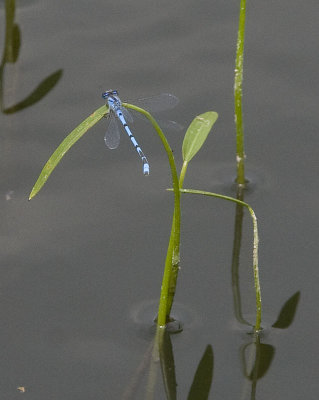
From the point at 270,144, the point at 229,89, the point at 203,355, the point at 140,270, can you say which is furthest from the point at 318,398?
the point at 229,89

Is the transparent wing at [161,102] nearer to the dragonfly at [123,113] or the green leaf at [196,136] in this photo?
the dragonfly at [123,113]

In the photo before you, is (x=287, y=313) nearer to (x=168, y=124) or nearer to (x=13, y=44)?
(x=168, y=124)

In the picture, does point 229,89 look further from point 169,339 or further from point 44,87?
point 169,339

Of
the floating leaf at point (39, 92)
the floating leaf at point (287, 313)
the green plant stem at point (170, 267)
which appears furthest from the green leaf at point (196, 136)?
the floating leaf at point (39, 92)

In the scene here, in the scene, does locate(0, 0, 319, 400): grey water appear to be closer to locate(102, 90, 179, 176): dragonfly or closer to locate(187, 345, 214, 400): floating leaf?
locate(187, 345, 214, 400): floating leaf

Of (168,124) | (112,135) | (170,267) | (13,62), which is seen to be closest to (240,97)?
(168,124)
